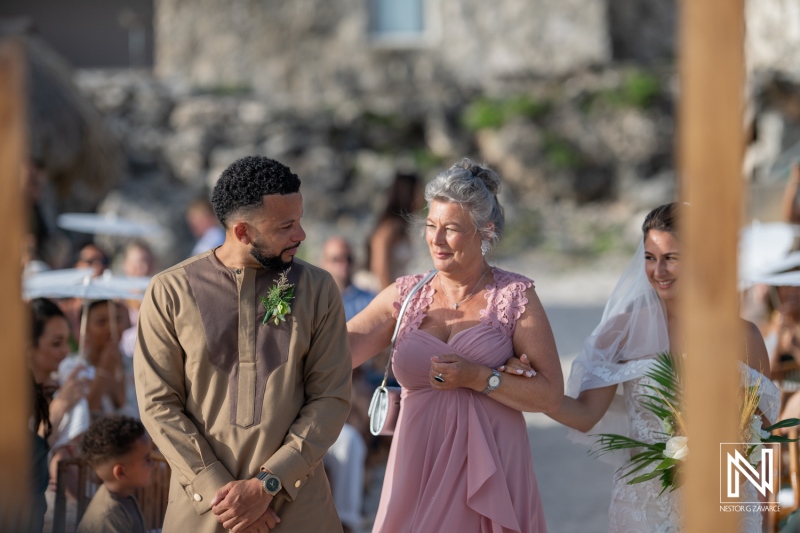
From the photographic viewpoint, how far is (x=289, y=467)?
3105 mm

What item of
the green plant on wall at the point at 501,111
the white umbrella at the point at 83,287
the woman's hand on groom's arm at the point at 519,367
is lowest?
the woman's hand on groom's arm at the point at 519,367

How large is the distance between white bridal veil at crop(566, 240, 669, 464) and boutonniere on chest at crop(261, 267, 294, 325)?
140cm

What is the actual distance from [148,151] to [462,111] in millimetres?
5926

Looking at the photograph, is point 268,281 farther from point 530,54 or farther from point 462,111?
point 530,54

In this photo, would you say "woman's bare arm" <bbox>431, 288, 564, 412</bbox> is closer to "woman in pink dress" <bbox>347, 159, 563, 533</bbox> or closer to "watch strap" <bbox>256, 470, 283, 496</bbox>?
"woman in pink dress" <bbox>347, 159, 563, 533</bbox>

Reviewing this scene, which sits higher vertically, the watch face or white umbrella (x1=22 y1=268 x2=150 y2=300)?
white umbrella (x1=22 y1=268 x2=150 y2=300)

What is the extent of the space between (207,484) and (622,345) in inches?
72.9

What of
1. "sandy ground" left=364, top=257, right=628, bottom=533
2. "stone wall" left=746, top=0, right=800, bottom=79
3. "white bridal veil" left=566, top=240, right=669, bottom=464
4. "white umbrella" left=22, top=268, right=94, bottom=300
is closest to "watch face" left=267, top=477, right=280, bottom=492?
"white bridal veil" left=566, top=240, right=669, bottom=464

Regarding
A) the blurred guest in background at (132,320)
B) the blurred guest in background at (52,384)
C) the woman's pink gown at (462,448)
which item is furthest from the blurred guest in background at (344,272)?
the woman's pink gown at (462,448)

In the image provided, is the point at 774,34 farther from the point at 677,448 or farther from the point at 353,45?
the point at 677,448

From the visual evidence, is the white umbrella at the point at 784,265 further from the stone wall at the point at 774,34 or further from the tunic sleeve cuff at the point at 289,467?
the stone wall at the point at 774,34

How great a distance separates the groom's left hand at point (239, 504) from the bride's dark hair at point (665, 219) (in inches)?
75.9

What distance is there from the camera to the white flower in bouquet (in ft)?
11.4

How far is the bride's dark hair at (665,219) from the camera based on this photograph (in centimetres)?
383
